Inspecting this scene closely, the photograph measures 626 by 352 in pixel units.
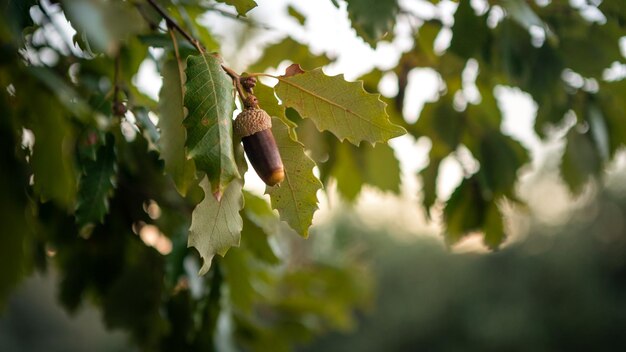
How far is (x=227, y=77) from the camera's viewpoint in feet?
2.02

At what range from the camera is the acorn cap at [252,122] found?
60cm

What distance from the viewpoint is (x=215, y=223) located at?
0.60m

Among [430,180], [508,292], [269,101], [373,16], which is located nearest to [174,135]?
[269,101]

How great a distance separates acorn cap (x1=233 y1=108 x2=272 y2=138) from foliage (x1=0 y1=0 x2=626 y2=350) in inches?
0.7

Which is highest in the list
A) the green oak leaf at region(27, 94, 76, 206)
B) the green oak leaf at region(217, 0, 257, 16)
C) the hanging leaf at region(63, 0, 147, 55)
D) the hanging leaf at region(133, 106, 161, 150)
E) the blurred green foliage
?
the hanging leaf at region(63, 0, 147, 55)

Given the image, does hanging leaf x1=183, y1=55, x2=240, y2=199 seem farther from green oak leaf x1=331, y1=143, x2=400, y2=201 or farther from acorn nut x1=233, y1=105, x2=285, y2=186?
green oak leaf x1=331, y1=143, x2=400, y2=201

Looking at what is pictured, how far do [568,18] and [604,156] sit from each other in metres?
0.24

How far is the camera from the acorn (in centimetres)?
59

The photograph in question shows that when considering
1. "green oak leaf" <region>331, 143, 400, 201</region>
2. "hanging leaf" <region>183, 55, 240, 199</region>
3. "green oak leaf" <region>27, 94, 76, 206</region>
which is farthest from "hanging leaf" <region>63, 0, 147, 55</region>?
"green oak leaf" <region>331, 143, 400, 201</region>

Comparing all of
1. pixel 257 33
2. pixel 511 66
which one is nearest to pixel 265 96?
pixel 511 66

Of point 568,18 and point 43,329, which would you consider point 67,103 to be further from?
point 43,329

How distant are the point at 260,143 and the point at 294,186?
0.19 ft

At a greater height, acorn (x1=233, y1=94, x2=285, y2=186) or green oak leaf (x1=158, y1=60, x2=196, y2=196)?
acorn (x1=233, y1=94, x2=285, y2=186)

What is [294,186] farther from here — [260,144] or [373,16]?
[373,16]
